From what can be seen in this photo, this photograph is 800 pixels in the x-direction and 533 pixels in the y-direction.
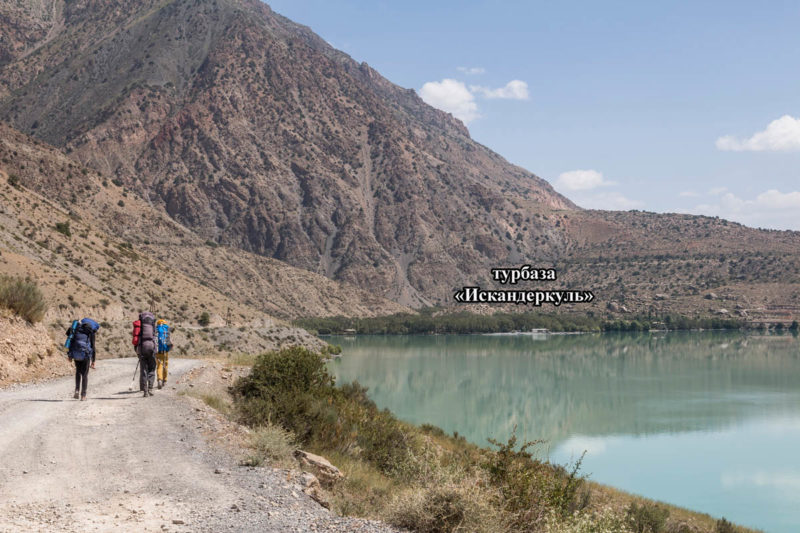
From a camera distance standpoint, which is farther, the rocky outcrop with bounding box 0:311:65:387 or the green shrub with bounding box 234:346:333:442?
the rocky outcrop with bounding box 0:311:65:387

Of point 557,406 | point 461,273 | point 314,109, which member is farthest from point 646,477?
point 314,109

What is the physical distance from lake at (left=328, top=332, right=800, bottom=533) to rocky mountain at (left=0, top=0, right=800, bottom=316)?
52106 millimetres

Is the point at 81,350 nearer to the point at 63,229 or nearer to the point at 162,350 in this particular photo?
the point at 162,350

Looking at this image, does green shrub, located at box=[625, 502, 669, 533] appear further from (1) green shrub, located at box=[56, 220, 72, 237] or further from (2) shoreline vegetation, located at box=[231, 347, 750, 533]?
(1) green shrub, located at box=[56, 220, 72, 237]

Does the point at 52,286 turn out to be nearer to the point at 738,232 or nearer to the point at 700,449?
the point at 700,449

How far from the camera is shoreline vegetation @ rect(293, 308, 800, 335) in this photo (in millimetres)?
125312

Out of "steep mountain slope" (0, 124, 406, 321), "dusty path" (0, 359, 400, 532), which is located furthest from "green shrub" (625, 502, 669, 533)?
"steep mountain slope" (0, 124, 406, 321)

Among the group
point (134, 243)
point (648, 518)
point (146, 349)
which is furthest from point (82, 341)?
point (134, 243)

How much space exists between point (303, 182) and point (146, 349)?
156m

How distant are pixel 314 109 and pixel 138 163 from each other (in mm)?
50690

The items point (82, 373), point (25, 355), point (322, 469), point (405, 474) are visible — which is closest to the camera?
point (322, 469)

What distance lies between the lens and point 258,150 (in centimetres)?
16662

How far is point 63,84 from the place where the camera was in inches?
6747

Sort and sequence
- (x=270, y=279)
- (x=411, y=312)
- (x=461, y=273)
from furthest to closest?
1. (x=461, y=273)
2. (x=411, y=312)
3. (x=270, y=279)
